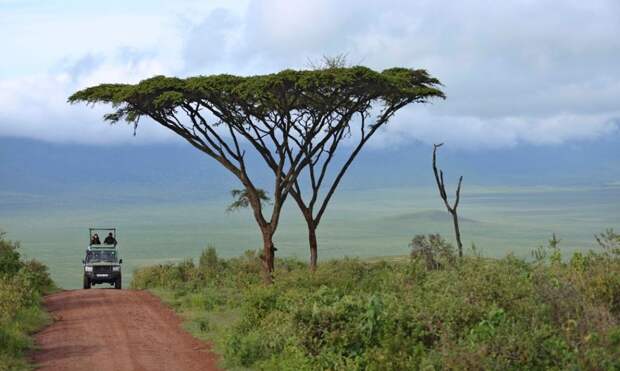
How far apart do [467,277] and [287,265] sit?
2458cm

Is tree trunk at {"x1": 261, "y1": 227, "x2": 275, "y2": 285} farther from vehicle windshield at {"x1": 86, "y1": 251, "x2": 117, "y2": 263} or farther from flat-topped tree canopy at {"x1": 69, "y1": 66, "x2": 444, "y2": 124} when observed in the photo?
vehicle windshield at {"x1": 86, "y1": 251, "x2": 117, "y2": 263}

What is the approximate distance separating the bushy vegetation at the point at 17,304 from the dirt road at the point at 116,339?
45 cm

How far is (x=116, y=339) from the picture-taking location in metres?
21.8

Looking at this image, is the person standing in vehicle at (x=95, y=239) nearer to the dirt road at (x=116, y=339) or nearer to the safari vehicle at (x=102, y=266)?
the safari vehicle at (x=102, y=266)

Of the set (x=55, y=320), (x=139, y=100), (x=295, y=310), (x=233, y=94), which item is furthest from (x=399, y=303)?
(x=139, y=100)

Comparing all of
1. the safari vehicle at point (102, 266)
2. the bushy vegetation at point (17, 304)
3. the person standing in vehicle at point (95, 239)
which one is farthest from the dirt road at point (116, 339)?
the person standing in vehicle at point (95, 239)

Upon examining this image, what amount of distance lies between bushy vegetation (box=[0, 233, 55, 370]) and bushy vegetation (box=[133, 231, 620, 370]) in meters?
4.68

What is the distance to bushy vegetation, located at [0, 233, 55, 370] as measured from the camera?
19.4 metres

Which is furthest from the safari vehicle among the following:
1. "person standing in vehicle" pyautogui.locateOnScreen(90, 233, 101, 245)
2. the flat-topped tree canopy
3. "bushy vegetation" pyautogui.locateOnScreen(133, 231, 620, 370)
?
"bushy vegetation" pyautogui.locateOnScreen(133, 231, 620, 370)

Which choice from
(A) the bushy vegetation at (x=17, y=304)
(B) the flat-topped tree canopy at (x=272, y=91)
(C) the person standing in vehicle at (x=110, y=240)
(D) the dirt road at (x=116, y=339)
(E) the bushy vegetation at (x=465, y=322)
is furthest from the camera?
(C) the person standing in vehicle at (x=110, y=240)

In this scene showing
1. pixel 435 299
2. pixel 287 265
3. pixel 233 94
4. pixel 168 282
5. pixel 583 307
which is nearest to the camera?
pixel 583 307

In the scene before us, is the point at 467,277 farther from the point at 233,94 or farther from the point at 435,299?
the point at 233,94

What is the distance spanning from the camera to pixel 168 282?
3569cm

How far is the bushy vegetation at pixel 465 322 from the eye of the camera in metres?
13.0
